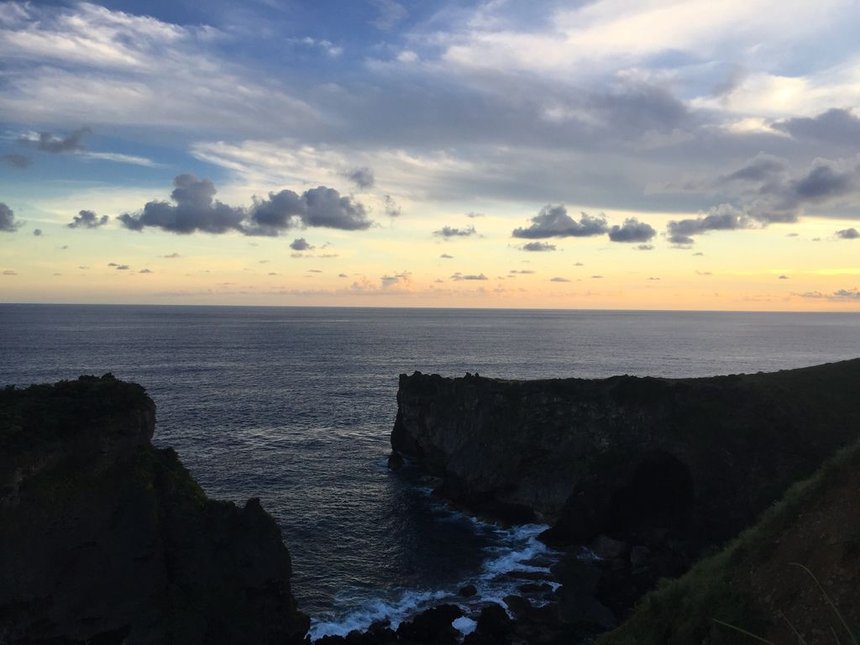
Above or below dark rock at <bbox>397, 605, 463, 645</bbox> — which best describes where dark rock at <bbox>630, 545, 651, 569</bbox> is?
above

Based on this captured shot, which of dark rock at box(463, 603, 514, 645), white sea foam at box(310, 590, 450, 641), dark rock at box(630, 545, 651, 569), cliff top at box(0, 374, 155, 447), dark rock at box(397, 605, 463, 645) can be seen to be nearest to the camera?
cliff top at box(0, 374, 155, 447)

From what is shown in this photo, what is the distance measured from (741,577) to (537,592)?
20.5m

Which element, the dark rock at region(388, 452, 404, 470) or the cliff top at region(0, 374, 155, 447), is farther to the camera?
the dark rock at region(388, 452, 404, 470)

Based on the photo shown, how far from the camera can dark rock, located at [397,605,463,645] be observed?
37781 millimetres

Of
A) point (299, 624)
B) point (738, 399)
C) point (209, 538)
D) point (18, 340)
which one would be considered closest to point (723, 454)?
point (738, 399)

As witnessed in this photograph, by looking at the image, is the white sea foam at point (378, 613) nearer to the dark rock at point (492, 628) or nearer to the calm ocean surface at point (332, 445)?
the calm ocean surface at point (332, 445)

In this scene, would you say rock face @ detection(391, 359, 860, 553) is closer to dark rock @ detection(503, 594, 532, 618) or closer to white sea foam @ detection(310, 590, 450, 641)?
dark rock @ detection(503, 594, 532, 618)

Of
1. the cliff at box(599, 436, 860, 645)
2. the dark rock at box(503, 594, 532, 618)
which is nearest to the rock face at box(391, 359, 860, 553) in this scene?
the dark rock at box(503, 594, 532, 618)

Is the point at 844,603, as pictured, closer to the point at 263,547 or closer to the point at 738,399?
the point at 263,547

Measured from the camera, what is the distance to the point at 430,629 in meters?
38.3

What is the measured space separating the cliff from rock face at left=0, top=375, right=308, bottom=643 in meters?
21.0

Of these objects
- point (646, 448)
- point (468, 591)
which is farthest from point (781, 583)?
point (646, 448)

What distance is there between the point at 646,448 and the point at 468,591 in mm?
22905

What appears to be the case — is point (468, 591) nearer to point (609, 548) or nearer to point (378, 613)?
point (378, 613)
